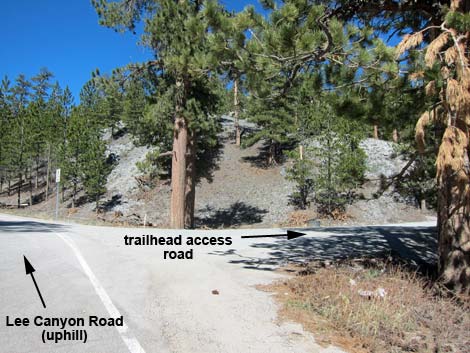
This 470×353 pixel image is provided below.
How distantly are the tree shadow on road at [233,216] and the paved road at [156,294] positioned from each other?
16.0 meters

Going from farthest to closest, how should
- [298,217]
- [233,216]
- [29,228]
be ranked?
[233,216] < [298,217] < [29,228]

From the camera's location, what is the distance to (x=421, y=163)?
716 cm

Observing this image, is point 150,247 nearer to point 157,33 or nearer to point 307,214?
point 157,33

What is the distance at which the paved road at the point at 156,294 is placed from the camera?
373 centimetres

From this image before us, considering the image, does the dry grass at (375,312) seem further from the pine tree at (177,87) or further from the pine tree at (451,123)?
the pine tree at (177,87)

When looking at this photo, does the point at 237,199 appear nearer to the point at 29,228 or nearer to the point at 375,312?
the point at 29,228

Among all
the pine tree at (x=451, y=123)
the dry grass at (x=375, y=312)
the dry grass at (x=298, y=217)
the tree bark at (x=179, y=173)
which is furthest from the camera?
the dry grass at (x=298, y=217)

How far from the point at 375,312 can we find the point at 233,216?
23.6 m

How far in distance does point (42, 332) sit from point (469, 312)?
5.36 m

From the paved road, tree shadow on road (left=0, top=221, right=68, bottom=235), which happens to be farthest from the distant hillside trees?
the paved road

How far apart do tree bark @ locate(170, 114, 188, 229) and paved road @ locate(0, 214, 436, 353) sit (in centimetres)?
557

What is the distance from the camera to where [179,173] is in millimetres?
16031

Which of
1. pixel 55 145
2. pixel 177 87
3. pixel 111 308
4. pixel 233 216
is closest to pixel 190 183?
pixel 177 87

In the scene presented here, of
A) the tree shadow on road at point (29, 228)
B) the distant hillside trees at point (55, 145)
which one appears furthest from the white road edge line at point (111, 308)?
the distant hillside trees at point (55, 145)
